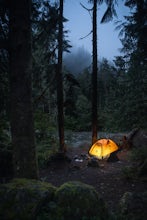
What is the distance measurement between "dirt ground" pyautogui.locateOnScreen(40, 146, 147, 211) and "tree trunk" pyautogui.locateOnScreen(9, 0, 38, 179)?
114 inches

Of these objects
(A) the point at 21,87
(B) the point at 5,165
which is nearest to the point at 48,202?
(A) the point at 21,87

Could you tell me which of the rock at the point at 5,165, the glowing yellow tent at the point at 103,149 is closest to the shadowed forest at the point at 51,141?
the rock at the point at 5,165

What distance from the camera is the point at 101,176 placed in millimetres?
9703

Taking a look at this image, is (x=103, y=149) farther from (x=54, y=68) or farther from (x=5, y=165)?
(x=5, y=165)

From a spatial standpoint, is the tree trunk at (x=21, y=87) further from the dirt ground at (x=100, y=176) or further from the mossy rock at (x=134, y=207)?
the dirt ground at (x=100, y=176)

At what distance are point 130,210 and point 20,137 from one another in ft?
8.82

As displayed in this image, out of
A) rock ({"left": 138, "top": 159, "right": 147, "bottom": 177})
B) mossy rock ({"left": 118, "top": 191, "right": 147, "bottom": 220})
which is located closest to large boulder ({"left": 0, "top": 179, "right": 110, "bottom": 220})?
mossy rock ({"left": 118, "top": 191, "right": 147, "bottom": 220})

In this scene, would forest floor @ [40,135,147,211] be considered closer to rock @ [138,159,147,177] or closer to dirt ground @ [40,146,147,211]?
dirt ground @ [40,146,147,211]

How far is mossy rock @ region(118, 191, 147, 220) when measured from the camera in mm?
4672

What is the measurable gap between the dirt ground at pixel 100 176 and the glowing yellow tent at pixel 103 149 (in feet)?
1.68

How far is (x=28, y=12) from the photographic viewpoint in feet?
16.0

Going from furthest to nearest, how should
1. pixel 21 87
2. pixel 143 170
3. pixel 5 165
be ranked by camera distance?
pixel 143 170
pixel 5 165
pixel 21 87

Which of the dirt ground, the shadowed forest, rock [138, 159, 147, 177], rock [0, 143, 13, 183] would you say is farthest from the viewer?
rock [138, 159, 147, 177]

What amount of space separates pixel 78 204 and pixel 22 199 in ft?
3.02
